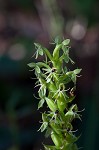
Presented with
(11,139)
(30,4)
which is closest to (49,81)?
(11,139)

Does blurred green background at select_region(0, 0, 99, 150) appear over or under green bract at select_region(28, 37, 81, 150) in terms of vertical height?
under

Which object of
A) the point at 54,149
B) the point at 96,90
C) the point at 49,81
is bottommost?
the point at 96,90

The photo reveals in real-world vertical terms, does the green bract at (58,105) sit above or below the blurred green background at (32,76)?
above

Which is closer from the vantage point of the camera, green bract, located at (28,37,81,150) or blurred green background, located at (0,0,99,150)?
green bract, located at (28,37,81,150)

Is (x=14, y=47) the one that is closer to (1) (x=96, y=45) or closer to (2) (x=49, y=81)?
(1) (x=96, y=45)

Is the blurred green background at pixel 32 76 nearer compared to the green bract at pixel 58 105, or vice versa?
the green bract at pixel 58 105

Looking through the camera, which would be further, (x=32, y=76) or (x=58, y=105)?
(x=32, y=76)

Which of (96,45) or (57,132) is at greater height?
(57,132)

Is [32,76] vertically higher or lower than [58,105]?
lower
